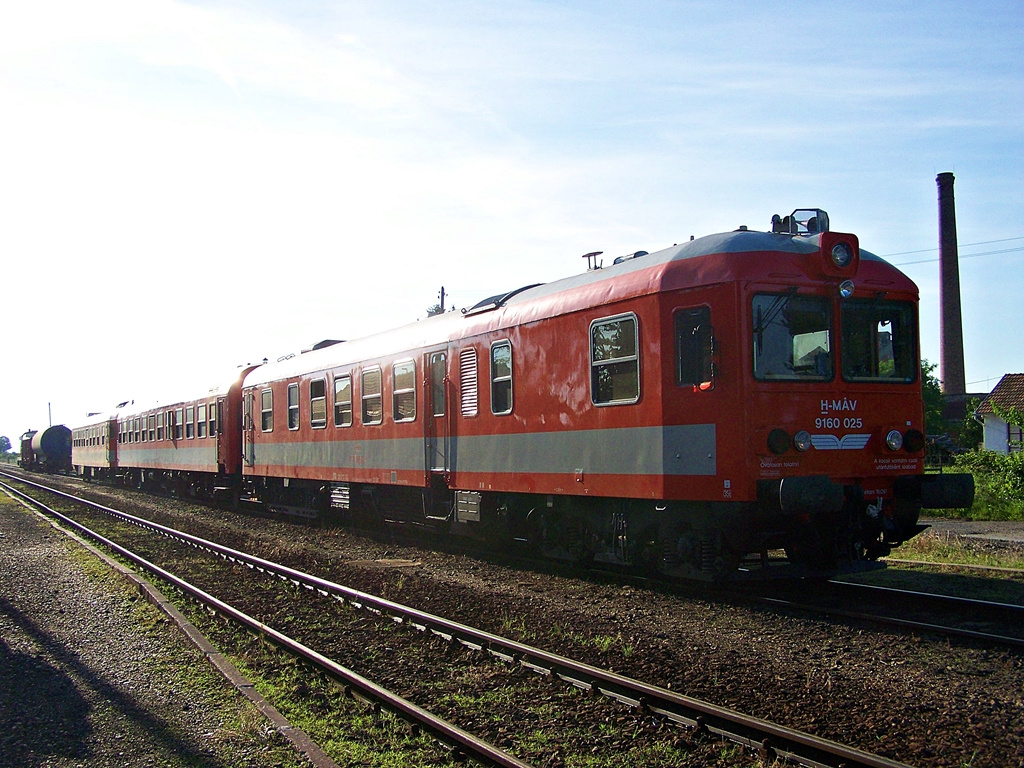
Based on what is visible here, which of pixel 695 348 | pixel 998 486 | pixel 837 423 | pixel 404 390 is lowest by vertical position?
pixel 998 486

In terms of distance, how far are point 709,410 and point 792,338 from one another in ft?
3.49

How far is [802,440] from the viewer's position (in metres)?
8.64

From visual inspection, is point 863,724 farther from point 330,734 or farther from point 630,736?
point 330,734

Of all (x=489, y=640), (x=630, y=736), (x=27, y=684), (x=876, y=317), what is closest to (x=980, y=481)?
(x=876, y=317)

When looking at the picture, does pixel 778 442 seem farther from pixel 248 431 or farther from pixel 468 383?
pixel 248 431

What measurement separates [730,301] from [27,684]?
6486 millimetres

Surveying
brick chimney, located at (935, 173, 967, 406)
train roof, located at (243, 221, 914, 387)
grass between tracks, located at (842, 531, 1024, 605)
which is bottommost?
grass between tracks, located at (842, 531, 1024, 605)

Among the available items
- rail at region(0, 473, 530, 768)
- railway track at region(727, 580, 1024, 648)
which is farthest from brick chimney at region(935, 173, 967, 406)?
rail at region(0, 473, 530, 768)

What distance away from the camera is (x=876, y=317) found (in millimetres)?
9414

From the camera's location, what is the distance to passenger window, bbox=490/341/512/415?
11527mm

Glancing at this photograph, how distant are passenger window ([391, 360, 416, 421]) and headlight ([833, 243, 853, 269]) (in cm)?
662

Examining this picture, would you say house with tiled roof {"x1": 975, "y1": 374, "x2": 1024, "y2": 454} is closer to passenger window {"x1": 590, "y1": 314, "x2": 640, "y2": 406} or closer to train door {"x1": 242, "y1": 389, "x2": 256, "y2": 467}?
train door {"x1": 242, "y1": 389, "x2": 256, "y2": 467}

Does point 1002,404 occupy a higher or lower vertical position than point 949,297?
lower

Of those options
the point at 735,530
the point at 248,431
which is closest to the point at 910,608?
the point at 735,530
